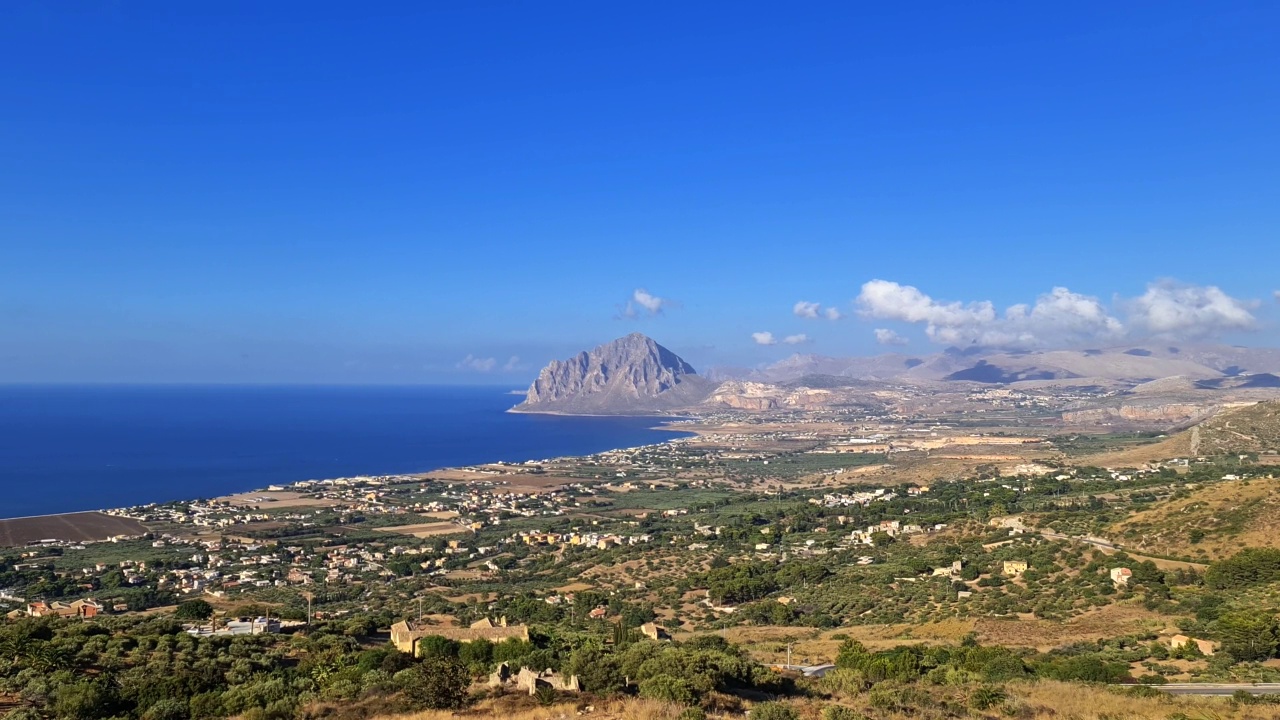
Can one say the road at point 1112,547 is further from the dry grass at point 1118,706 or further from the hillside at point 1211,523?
the dry grass at point 1118,706

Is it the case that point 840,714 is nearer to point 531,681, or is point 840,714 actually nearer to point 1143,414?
point 531,681

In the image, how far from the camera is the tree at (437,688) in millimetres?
13062

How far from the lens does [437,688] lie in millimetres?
13234

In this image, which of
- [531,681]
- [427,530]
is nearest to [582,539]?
[427,530]

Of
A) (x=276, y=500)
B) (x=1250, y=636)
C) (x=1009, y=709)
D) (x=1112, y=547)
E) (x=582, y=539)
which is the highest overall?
(x=1009, y=709)

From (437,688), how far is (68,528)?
70.4 metres

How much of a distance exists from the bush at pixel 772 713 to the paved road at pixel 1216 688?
896 cm

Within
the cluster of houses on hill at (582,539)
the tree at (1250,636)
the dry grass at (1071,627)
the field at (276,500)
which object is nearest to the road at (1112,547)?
the dry grass at (1071,627)

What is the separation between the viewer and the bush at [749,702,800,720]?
11.8m

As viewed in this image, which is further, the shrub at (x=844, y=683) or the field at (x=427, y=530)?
the field at (x=427, y=530)

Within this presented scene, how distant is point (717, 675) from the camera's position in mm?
15000

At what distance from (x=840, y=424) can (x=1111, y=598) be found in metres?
167

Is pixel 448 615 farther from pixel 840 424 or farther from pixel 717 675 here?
pixel 840 424

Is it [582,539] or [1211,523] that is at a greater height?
[1211,523]
